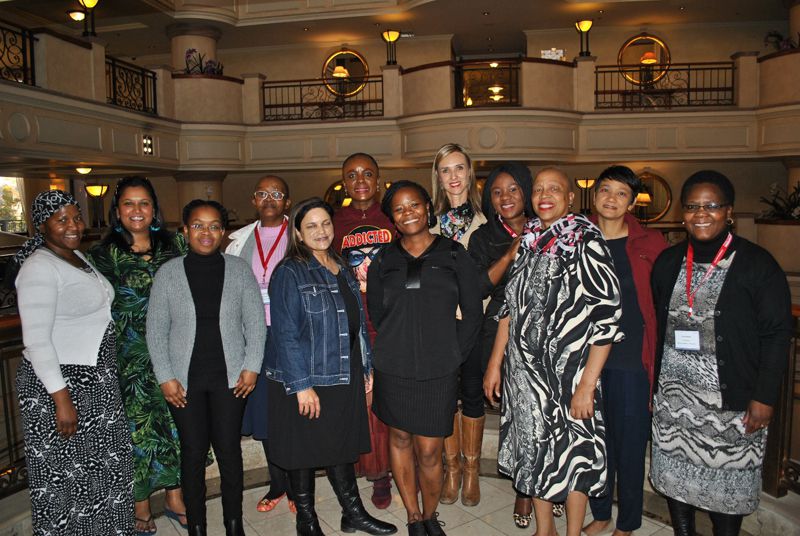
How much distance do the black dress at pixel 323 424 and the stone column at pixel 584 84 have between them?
10.5 m

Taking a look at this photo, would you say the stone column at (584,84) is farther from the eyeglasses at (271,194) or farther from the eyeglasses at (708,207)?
the eyeglasses at (708,207)

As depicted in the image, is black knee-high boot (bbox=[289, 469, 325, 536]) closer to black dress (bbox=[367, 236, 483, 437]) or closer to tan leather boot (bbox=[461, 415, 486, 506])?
black dress (bbox=[367, 236, 483, 437])

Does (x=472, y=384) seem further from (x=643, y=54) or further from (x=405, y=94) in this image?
(x=643, y=54)

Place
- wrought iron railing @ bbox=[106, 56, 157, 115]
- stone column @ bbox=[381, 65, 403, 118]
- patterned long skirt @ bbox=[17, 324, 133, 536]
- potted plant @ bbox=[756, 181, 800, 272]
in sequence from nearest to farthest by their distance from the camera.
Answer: patterned long skirt @ bbox=[17, 324, 133, 536] → potted plant @ bbox=[756, 181, 800, 272] → wrought iron railing @ bbox=[106, 56, 157, 115] → stone column @ bbox=[381, 65, 403, 118]

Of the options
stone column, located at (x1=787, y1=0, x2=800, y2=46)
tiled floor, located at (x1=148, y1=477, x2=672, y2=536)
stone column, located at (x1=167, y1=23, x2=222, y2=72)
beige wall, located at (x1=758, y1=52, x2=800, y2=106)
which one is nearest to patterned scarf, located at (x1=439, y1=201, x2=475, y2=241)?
tiled floor, located at (x1=148, y1=477, x2=672, y2=536)

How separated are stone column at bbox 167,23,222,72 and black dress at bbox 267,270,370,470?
12.5 m

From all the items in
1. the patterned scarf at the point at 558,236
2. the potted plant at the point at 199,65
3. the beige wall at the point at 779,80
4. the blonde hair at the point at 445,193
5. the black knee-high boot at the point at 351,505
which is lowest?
the black knee-high boot at the point at 351,505

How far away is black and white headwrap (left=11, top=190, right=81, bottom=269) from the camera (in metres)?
2.44

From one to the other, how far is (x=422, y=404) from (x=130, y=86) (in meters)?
10.8

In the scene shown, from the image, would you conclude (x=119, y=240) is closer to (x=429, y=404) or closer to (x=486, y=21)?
(x=429, y=404)

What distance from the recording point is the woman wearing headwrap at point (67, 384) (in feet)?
7.69

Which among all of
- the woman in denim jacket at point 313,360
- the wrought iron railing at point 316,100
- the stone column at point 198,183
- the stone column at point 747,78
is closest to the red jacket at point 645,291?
the woman in denim jacket at point 313,360

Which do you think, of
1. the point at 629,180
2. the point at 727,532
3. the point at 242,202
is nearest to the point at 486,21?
the point at 242,202

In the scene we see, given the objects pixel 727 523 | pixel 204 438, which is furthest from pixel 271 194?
pixel 727 523
